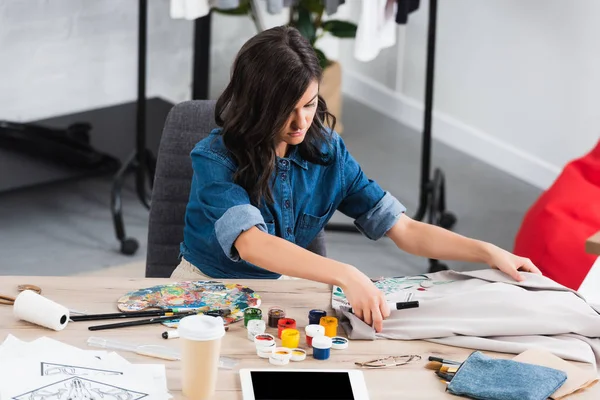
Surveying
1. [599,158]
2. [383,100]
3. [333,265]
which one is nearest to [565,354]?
[333,265]

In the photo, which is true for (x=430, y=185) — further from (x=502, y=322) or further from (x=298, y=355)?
(x=298, y=355)

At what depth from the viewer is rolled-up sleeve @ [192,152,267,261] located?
1.85 meters

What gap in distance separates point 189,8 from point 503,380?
6.45 ft

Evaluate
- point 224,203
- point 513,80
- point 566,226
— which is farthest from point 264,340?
point 513,80

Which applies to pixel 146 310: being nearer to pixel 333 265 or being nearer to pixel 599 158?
pixel 333 265

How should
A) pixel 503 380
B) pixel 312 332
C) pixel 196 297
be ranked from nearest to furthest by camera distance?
1. pixel 503 380
2. pixel 312 332
3. pixel 196 297

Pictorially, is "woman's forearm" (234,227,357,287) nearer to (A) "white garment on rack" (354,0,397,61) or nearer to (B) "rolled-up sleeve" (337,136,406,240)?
(B) "rolled-up sleeve" (337,136,406,240)

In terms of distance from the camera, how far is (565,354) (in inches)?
64.9

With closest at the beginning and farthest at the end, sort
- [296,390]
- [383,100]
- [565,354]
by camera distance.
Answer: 1. [296,390]
2. [565,354]
3. [383,100]

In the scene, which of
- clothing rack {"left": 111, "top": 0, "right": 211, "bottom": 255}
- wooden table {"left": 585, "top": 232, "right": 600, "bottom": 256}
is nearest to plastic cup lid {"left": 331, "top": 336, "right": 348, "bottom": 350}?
wooden table {"left": 585, "top": 232, "right": 600, "bottom": 256}

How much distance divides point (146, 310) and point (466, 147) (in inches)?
114

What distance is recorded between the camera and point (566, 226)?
9.41 ft

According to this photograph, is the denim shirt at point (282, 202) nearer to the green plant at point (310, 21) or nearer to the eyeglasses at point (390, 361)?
the eyeglasses at point (390, 361)

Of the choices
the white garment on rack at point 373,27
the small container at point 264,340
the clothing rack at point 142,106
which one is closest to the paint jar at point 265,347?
the small container at point 264,340
